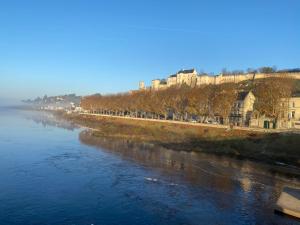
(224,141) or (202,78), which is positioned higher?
(202,78)

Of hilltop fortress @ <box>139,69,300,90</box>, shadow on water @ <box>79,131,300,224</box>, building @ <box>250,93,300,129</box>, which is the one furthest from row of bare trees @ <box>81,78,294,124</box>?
hilltop fortress @ <box>139,69,300,90</box>

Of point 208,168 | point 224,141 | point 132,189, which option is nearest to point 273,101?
point 224,141

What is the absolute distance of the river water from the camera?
79.5 feet

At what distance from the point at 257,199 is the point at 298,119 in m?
61.1

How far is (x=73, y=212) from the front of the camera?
24344mm

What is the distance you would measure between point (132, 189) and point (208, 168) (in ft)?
47.4

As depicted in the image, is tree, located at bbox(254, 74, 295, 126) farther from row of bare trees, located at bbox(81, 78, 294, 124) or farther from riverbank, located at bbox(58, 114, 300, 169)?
riverbank, located at bbox(58, 114, 300, 169)

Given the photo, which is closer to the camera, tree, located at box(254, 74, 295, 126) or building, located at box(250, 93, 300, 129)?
tree, located at box(254, 74, 295, 126)

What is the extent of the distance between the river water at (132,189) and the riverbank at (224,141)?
580 centimetres

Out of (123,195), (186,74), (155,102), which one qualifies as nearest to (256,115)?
(155,102)

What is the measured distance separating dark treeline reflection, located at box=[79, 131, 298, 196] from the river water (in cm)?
11

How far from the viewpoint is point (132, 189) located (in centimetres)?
3112

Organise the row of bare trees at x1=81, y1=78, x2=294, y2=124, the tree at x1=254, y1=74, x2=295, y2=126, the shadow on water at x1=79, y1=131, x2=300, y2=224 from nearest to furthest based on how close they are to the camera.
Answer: the shadow on water at x1=79, y1=131, x2=300, y2=224
the tree at x1=254, y1=74, x2=295, y2=126
the row of bare trees at x1=81, y1=78, x2=294, y2=124

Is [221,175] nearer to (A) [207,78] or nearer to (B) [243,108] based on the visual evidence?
(B) [243,108]
